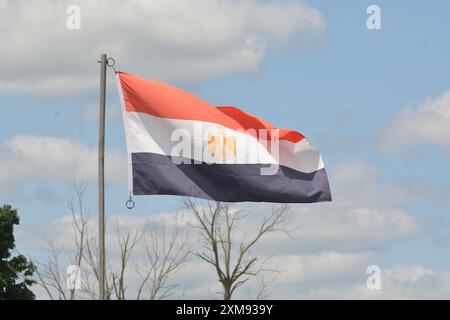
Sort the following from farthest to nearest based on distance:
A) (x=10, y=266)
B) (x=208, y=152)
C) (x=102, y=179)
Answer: (x=10, y=266)
(x=208, y=152)
(x=102, y=179)

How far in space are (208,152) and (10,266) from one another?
35.6 metres

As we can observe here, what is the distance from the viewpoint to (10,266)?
5584 centimetres

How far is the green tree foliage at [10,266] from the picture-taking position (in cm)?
5559

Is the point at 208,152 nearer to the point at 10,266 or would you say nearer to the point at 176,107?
the point at 176,107

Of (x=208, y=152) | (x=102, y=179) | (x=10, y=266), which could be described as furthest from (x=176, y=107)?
(x=10, y=266)

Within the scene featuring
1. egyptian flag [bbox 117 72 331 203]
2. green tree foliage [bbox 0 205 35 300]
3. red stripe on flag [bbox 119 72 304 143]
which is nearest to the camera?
egyptian flag [bbox 117 72 331 203]

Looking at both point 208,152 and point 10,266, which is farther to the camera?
point 10,266

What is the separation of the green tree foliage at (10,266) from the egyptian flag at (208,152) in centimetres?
3306

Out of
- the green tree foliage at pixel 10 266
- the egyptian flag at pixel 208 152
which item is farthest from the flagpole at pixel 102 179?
the green tree foliage at pixel 10 266

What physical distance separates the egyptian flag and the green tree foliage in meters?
Result: 33.1

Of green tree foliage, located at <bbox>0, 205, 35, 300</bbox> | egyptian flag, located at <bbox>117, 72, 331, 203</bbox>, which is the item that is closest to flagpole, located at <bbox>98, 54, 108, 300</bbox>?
egyptian flag, located at <bbox>117, 72, 331, 203</bbox>

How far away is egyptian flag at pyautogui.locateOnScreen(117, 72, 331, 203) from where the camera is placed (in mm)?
21375

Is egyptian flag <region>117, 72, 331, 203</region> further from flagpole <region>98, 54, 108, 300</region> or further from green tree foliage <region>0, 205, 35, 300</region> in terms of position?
green tree foliage <region>0, 205, 35, 300</region>
